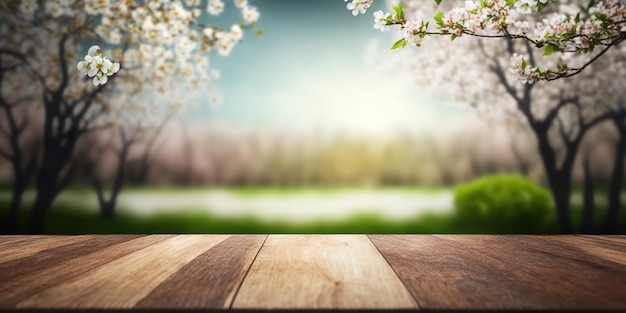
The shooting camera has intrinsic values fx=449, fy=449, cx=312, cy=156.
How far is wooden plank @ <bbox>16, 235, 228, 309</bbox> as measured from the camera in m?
0.91

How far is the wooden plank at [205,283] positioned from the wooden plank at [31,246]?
0.63 metres

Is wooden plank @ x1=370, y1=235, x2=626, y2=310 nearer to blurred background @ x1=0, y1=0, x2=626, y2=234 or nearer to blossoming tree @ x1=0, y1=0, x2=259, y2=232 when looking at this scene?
blurred background @ x1=0, y1=0, x2=626, y2=234

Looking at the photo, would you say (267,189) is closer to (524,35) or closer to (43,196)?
(43,196)

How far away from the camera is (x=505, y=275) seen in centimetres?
116

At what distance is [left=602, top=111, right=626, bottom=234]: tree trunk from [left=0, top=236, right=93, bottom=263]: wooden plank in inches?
113

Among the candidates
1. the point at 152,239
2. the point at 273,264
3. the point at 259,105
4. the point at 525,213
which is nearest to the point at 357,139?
the point at 259,105

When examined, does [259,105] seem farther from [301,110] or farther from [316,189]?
[316,189]

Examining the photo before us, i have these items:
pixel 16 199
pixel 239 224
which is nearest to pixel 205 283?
pixel 239 224

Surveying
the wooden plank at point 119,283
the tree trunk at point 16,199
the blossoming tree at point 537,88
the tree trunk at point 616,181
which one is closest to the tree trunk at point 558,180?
the blossoming tree at point 537,88

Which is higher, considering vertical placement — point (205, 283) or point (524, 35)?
point (524, 35)

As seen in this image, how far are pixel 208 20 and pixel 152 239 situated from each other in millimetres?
1430

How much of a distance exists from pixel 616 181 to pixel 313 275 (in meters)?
2.37

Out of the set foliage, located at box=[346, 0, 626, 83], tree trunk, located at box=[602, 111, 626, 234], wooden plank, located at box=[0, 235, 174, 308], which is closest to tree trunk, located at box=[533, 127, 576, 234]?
tree trunk, located at box=[602, 111, 626, 234]

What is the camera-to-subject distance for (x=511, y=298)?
94 cm
